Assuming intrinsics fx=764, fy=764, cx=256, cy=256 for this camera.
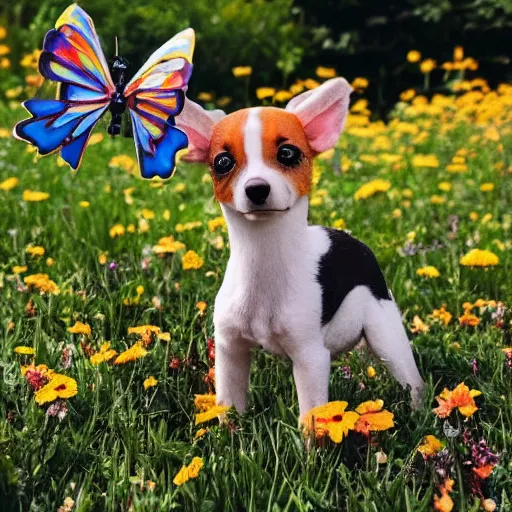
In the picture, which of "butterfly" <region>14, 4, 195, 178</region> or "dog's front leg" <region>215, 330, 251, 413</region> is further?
"dog's front leg" <region>215, 330, 251, 413</region>

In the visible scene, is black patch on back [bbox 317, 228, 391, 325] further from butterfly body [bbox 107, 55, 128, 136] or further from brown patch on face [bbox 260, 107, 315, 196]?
butterfly body [bbox 107, 55, 128, 136]

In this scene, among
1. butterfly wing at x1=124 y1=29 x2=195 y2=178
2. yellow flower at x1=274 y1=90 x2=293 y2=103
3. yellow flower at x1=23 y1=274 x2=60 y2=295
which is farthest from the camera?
yellow flower at x1=274 y1=90 x2=293 y2=103

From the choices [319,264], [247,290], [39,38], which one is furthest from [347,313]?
[39,38]

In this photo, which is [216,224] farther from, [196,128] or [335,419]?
[335,419]

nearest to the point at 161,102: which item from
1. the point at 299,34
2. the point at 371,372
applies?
the point at 371,372

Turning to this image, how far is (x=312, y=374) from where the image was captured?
1871 mm

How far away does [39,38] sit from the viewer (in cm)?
771

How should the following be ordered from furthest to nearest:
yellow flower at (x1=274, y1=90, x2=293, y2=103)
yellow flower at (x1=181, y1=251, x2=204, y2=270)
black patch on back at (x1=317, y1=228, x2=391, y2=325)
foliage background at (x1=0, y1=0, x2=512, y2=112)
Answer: foliage background at (x1=0, y1=0, x2=512, y2=112)
yellow flower at (x1=274, y1=90, x2=293, y2=103)
yellow flower at (x1=181, y1=251, x2=204, y2=270)
black patch on back at (x1=317, y1=228, x2=391, y2=325)

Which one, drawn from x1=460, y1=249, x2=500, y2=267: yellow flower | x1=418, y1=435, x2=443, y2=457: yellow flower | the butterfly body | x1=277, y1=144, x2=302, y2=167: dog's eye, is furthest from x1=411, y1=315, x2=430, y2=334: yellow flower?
the butterfly body

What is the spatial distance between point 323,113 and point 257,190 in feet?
1.11

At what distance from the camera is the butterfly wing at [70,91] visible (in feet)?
5.37

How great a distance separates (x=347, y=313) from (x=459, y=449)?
43cm

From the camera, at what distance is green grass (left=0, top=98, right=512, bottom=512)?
174 centimetres

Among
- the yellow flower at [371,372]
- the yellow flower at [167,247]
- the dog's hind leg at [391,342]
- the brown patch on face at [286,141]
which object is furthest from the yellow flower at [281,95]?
the brown patch on face at [286,141]
